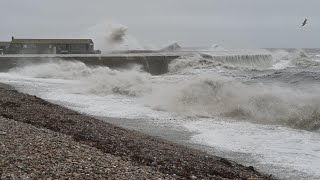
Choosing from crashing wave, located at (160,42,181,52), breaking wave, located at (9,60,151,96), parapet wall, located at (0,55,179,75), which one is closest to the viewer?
breaking wave, located at (9,60,151,96)

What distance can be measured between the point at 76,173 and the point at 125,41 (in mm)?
49357

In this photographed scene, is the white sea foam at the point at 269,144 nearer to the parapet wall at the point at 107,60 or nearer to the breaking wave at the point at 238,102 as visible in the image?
the breaking wave at the point at 238,102

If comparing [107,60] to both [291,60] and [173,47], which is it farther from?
[173,47]

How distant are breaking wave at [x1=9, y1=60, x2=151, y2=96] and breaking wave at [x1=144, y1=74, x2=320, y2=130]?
7.07ft

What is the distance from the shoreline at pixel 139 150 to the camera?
661 cm

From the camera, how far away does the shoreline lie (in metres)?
6.61

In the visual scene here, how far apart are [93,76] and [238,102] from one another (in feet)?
37.9

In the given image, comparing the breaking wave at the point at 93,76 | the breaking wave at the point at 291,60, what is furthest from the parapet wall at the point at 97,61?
the breaking wave at the point at 291,60

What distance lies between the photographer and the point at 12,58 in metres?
29.2

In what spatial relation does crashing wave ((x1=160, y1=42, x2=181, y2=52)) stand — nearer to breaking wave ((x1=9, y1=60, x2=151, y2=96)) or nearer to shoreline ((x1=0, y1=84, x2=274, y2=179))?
breaking wave ((x1=9, y1=60, x2=151, y2=96))

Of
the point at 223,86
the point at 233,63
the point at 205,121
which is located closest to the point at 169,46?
the point at 233,63

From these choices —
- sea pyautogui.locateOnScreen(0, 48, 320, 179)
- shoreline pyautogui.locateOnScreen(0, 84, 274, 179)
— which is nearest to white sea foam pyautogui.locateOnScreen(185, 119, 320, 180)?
sea pyautogui.locateOnScreen(0, 48, 320, 179)

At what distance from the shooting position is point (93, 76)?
25109 millimetres

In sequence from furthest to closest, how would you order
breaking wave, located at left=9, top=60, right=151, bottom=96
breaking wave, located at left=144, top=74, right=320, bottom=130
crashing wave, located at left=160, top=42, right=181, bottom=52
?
crashing wave, located at left=160, top=42, right=181, bottom=52
breaking wave, located at left=9, top=60, right=151, bottom=96
breaking wave, located at left=144, top=74, right=320, bottom=130
